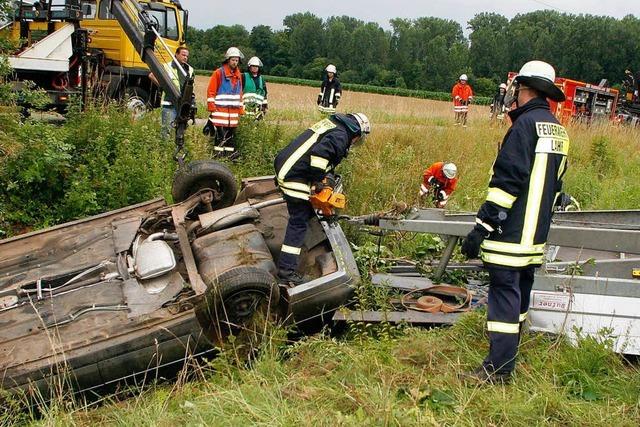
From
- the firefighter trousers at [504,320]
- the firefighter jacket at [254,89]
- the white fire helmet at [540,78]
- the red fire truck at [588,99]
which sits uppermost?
the red fire truck at [588,99]

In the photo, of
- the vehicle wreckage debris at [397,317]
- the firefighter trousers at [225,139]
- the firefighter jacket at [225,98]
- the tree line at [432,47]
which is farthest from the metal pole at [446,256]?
the tree line at [432,47]

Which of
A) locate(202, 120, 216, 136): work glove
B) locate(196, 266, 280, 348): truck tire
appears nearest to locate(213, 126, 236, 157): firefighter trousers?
locate(202, 120, 216, 136): work glove

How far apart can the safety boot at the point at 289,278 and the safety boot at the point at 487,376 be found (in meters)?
1.43

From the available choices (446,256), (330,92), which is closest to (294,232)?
(446,256)

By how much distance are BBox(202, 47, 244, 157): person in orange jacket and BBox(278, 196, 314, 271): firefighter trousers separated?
3725 millimetres

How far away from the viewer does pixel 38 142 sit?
20.5ft

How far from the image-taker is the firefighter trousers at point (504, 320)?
338 cm

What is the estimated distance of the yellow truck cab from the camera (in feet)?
40.5

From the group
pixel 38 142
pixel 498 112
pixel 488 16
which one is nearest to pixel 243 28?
pixel 488 16

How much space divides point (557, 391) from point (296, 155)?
244cm

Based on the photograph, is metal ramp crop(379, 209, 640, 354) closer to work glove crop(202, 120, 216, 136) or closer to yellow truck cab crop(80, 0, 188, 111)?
work glove crop(202, 120, 216, 136)

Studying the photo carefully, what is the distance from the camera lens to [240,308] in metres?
3.79

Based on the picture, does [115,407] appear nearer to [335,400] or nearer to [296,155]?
[335,400]

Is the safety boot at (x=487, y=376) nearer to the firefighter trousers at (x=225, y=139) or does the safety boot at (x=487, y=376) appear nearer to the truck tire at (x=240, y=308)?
the truck tire at (x=240, y=308)
